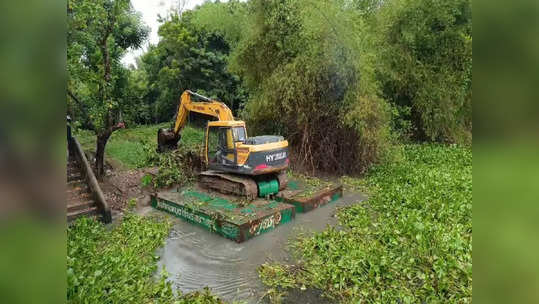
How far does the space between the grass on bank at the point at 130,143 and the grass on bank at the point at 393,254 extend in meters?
5.72

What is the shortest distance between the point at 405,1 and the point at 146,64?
13.8m

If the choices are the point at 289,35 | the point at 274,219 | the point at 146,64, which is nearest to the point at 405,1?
the point at 289,35

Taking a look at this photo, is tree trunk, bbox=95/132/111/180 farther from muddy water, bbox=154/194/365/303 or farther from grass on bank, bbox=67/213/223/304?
muddy water, bbox=154/194/365/303

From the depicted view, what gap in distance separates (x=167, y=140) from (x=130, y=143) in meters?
3.99

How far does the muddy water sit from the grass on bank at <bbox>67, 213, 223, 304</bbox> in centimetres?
22

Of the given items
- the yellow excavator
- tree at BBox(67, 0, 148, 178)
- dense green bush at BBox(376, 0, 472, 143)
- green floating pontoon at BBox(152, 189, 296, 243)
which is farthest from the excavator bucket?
dense green bush at BBox(376, 0, 472, 143)

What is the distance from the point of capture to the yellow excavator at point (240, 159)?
22.5ft

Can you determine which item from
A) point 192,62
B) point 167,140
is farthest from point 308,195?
point 192,62

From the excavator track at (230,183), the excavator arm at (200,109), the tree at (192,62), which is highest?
the tree at (192,62)

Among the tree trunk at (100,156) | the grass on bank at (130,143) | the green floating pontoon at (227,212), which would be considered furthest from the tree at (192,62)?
the green floating pontoon at (227,212)

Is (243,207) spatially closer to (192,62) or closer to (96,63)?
(96,63)

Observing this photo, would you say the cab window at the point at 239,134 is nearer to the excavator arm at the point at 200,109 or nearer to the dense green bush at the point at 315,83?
the excavator arm at the point at 200,109
